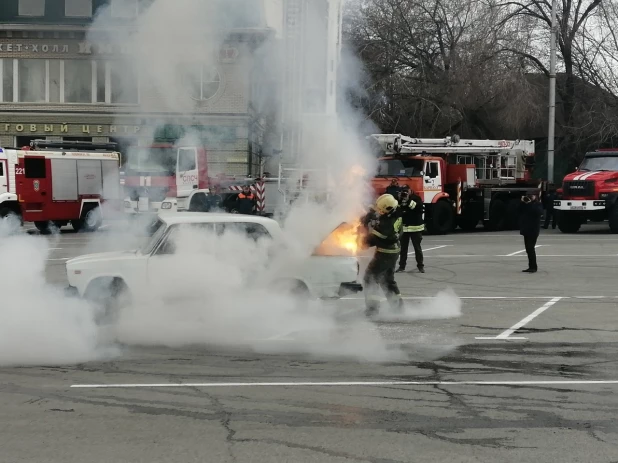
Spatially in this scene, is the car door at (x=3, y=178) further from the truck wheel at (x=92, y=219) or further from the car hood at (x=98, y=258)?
the car hood at (x=98, y=258)

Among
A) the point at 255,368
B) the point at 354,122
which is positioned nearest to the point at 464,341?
the point at 255,368

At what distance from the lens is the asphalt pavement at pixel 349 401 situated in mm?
5508

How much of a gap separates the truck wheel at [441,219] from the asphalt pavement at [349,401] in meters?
14.4

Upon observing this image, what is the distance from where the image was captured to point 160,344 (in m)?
9.22

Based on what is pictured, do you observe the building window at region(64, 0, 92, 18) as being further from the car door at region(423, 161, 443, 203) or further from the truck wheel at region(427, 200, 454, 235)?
the truck wheel at region(427, 200, 454, 235)

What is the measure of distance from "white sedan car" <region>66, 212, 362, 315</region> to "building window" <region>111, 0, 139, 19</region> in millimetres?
3829

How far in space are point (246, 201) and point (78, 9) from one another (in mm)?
6495

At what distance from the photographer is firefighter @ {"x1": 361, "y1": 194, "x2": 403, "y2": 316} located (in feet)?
36.2

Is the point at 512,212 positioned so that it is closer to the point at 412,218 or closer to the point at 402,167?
the point at 402,167

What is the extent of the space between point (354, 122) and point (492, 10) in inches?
734

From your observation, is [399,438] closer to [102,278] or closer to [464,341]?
[464,341]

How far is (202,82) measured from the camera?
1368 cm

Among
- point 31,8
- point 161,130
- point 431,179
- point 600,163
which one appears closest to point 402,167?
point 431,179

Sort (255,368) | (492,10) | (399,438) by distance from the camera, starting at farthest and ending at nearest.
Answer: (492,10), (255,368), (399,438)
